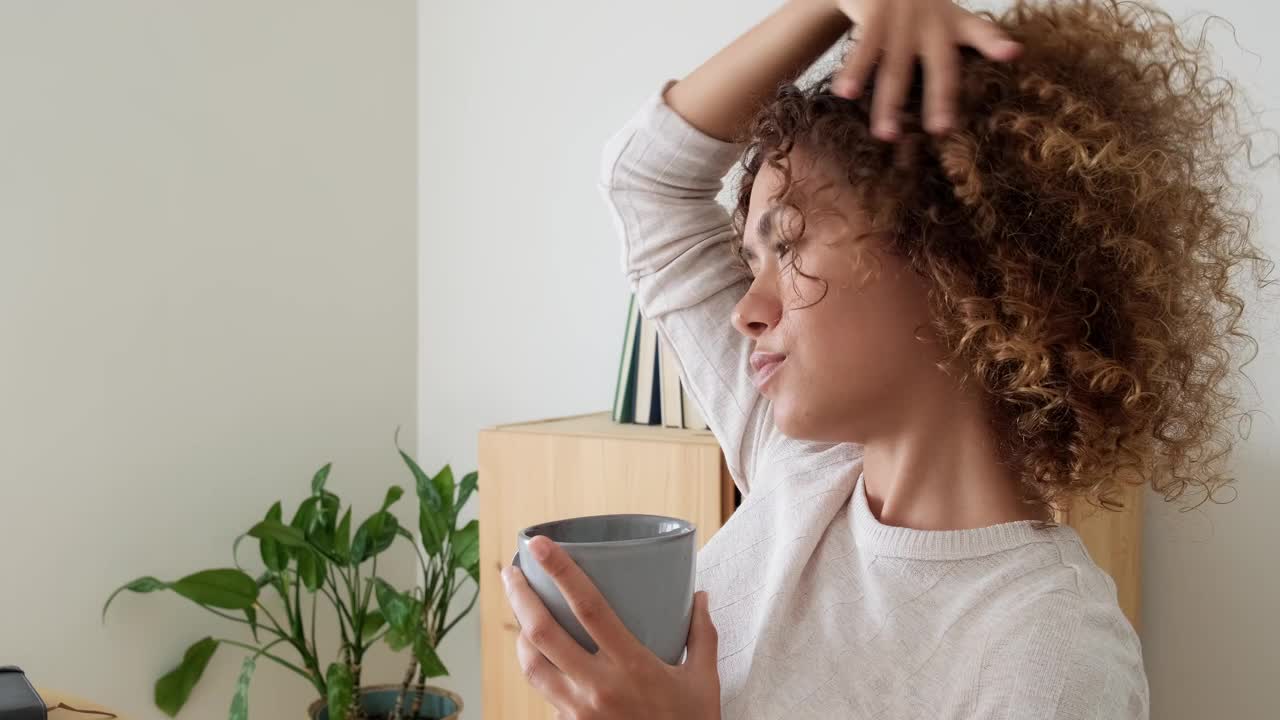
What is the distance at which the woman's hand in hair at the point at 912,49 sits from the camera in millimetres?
621

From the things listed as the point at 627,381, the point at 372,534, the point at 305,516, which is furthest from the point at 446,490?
the point at 627,381

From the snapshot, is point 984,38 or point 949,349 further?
point 949,349

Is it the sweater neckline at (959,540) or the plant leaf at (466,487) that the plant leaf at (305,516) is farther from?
the sweater neckline at (959,540)

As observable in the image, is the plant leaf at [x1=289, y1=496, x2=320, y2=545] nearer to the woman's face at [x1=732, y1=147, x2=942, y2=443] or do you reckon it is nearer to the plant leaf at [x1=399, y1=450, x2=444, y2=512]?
the plant leaf at [x1=399, y1=450, x2=444, y2=512]

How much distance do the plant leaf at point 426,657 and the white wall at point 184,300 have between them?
50 centimetres

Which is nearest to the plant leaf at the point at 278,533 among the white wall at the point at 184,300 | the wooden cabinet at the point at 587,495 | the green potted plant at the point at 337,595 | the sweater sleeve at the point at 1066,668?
the green potted plant at the point at 337,595

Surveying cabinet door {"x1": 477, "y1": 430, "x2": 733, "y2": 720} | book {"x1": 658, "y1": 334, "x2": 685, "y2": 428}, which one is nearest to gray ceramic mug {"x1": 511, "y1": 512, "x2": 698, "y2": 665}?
cabinet door {"x1": 477, "y1": 430, "x2": 733, "y2": 720}

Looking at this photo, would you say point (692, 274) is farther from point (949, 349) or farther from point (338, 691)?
point (338, 691)

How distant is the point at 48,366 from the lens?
78.2 inches

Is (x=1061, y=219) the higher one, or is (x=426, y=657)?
(x=1061, y=219)

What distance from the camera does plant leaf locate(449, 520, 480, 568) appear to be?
2.16 m

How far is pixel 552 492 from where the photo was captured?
1.77 m

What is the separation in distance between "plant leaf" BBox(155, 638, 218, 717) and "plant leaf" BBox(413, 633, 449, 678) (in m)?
0.44

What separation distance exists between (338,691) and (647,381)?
0.85 metres
